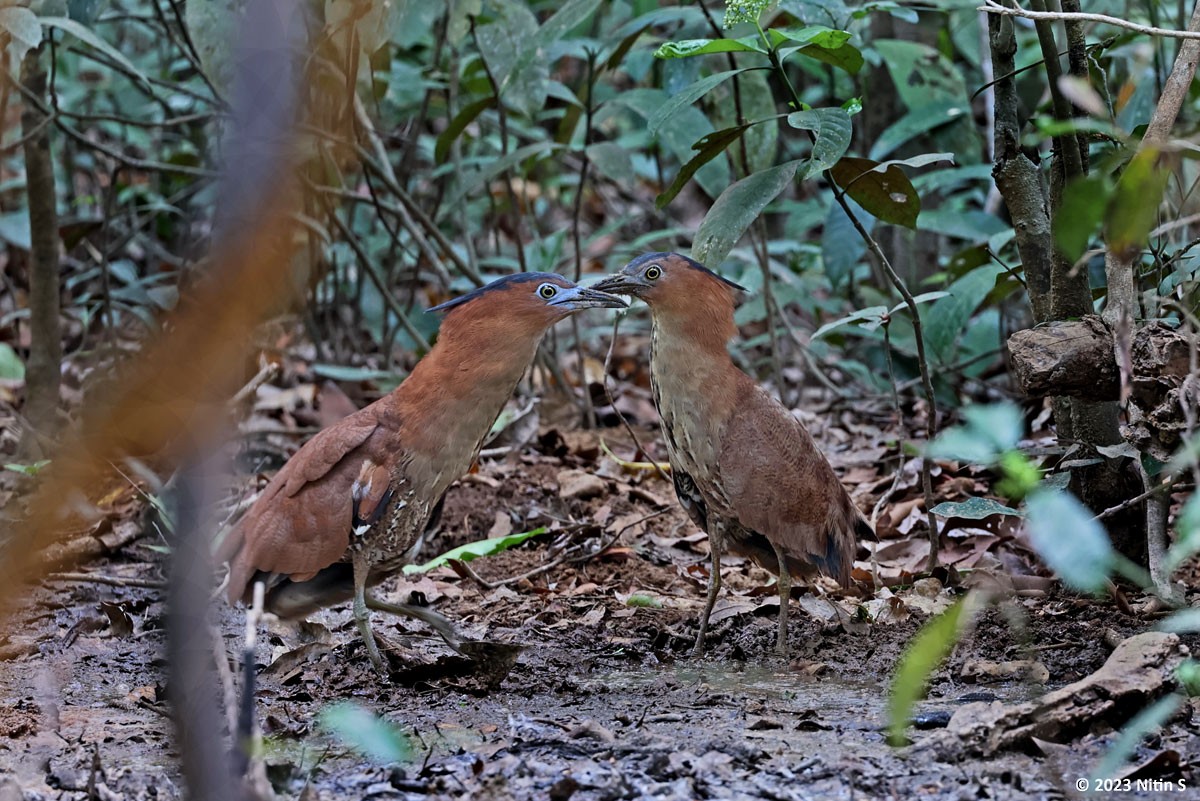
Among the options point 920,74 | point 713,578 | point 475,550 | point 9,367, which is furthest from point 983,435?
point 9,367

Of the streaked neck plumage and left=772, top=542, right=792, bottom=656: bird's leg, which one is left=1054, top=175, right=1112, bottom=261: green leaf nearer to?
left=772, top=542, right=792, bottom=656: bird's leg

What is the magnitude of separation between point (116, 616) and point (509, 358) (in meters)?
1.75

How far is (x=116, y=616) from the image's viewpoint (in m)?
4.46

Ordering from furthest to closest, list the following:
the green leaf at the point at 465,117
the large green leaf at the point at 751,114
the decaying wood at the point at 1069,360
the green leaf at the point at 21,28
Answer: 1. the green leaf at the point at 465,117
2. the large green leaf at the point at 751,114
3. the green leaf at the point at 21,28
4. the decaying wood at the point at 1069,360

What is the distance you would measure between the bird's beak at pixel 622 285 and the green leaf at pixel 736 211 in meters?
0.26

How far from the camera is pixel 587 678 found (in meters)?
3.73

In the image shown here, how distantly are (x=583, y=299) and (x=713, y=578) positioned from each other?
1.04 m

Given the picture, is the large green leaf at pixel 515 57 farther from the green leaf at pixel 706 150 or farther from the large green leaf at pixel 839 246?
the green leaf at pixel 706 150

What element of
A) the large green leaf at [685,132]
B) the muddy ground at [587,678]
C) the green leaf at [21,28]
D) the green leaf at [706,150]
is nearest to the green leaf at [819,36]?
the green leaf at [706,150]

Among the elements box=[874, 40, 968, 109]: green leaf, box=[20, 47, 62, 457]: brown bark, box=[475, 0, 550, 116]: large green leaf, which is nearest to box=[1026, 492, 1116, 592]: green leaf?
box=[475, 0, 550, 116]: large green leaf

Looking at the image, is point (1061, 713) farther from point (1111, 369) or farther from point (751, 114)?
point (751, 114)

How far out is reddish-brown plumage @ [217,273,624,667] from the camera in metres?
4.01

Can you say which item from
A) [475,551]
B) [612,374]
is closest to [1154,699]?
[475,551]

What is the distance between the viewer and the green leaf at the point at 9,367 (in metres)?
6.88
